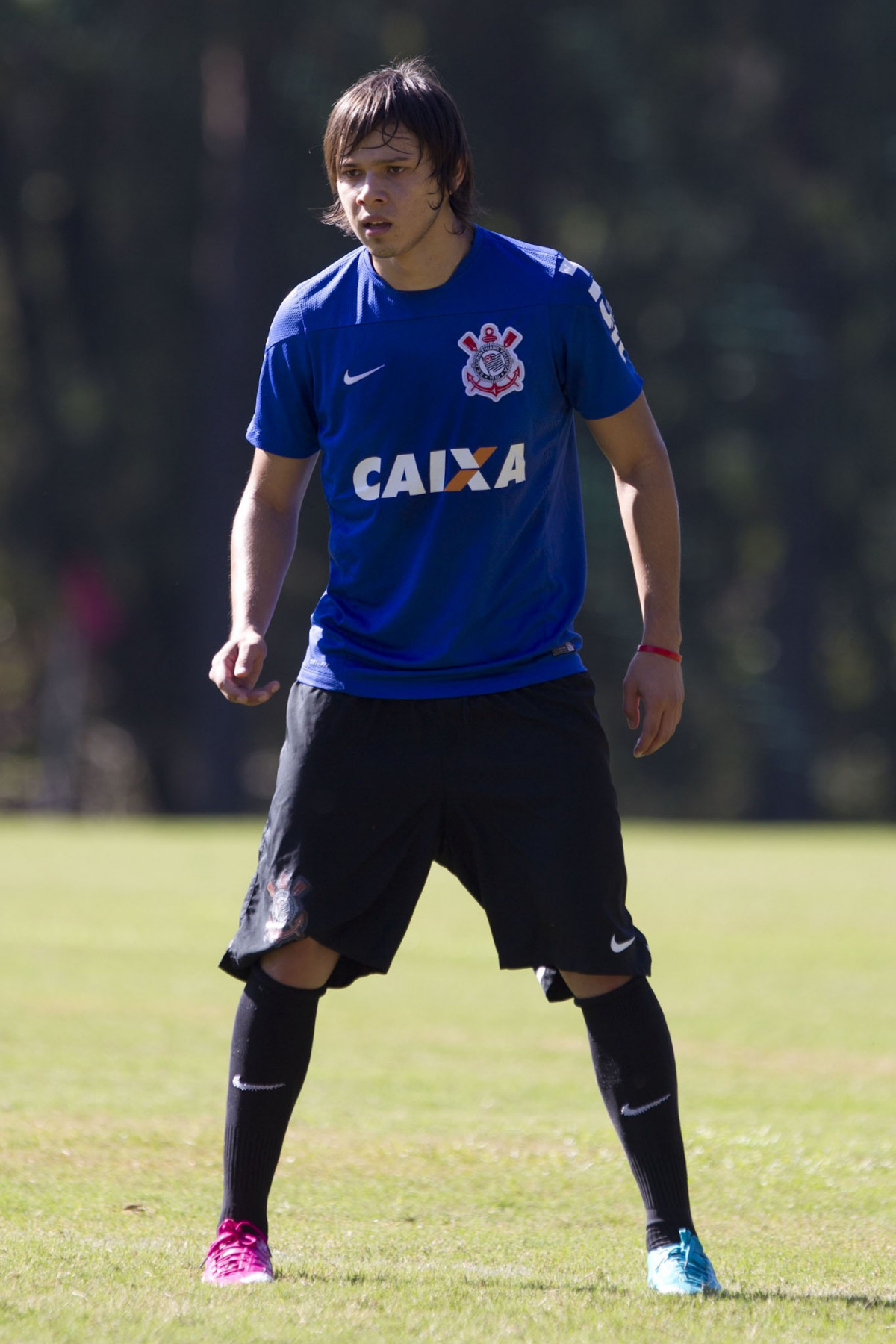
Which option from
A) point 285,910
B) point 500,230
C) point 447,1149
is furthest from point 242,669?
point 500,230

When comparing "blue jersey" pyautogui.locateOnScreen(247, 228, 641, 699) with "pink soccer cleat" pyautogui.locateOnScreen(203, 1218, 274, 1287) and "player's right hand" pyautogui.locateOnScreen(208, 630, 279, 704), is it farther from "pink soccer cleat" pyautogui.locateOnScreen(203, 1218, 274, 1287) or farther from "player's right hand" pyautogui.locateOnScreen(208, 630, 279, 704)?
"pink soccer cleat" pyautogui.locateOnScreen(203, 1218, 274, 1287)

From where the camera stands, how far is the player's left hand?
3816 millimetres

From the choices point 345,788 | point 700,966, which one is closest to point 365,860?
point 345,788

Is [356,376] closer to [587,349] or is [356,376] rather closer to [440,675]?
[587,349]

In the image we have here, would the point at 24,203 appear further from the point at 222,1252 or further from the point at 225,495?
the point at 222,1252

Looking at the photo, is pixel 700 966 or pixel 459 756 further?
pixel 700 966

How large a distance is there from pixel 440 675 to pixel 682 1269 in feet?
3.91

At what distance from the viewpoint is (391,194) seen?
3.71 meters

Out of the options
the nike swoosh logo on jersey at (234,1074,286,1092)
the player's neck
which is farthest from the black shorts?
the player's neck

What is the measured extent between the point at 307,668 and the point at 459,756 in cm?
38

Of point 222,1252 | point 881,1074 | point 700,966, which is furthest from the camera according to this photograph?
point 700,966

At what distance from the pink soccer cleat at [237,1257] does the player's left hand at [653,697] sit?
46.7 inches

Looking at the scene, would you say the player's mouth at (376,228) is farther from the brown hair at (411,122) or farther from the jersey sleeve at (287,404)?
the jersey sleeve at (287,404)

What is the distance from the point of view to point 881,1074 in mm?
6461
